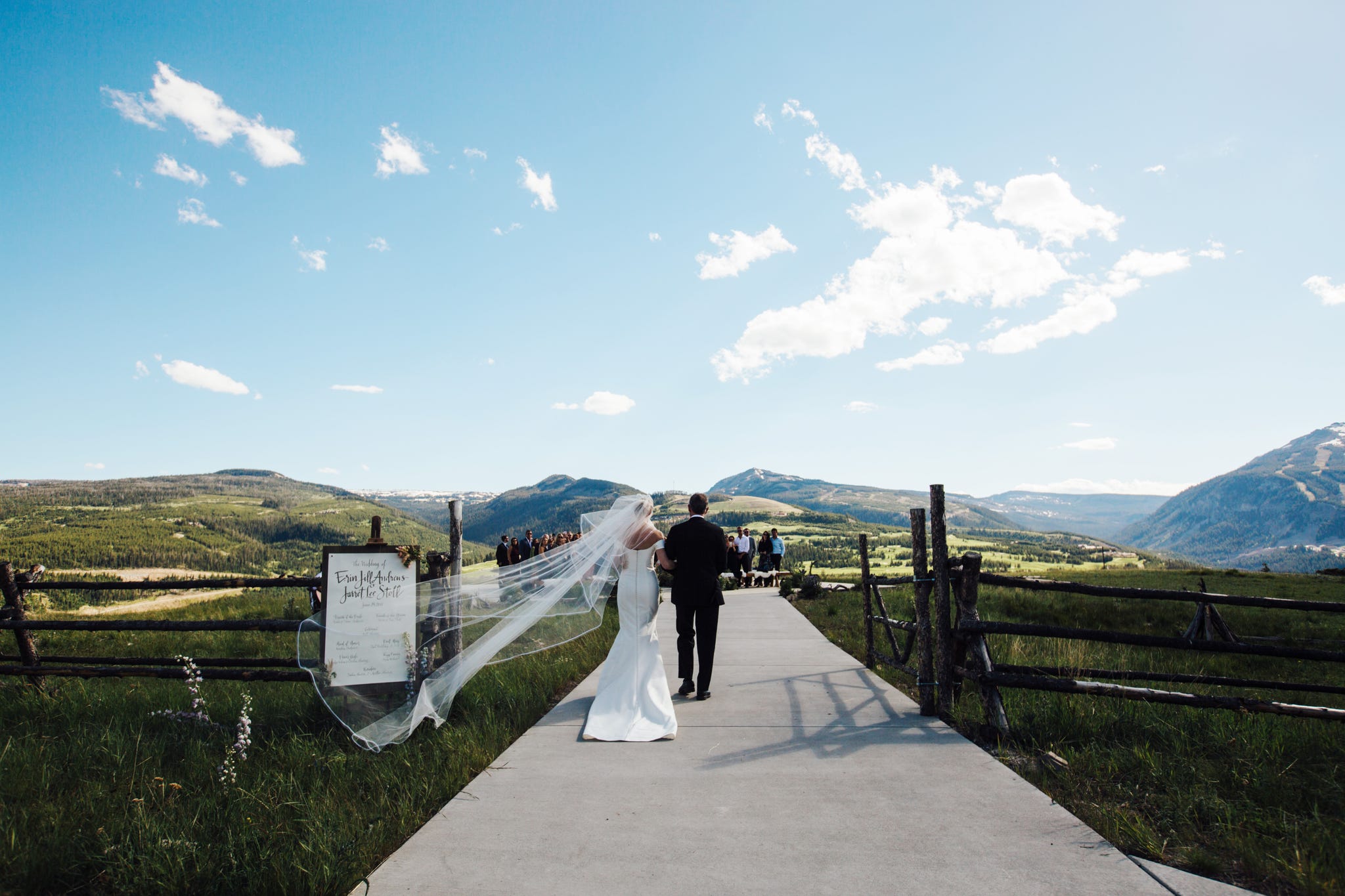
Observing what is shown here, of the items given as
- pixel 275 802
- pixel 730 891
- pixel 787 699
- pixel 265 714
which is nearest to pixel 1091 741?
pixel 787 699

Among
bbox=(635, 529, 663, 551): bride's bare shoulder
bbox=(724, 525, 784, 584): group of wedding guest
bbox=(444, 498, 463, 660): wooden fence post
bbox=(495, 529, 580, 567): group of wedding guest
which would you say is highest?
bbox=(635, 529, 663, 551): bride's bare shoulder

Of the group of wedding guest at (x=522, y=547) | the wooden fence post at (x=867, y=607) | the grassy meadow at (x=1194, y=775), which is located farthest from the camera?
the group of wedding guest at (x=522, y=547)

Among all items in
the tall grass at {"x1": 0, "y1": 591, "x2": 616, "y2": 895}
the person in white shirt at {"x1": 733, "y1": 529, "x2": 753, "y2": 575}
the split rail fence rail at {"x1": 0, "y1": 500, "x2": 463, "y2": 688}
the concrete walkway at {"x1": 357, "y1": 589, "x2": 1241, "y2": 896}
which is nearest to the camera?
the concrete walkway at {"x1": 357, "y1": 589, "x2": 1241, "y2": 896}

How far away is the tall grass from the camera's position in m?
3.33

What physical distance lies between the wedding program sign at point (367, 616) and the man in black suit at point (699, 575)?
256cm

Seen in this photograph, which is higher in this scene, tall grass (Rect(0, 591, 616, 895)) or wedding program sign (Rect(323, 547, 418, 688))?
wedding program sign (Rect(323, 547, 418, 688))

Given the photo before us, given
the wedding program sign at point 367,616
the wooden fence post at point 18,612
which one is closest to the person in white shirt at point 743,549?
the wedding program sign at point 367,616

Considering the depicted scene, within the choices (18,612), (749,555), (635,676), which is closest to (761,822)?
(635,676)

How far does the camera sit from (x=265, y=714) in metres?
6.24

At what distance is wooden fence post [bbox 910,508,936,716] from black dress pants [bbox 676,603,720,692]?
1997 mm

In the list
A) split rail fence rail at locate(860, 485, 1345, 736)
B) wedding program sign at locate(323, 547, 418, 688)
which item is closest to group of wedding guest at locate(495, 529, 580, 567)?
wedding program sign at locate(323, 547, 418, 688)

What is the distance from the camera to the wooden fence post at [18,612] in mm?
7402

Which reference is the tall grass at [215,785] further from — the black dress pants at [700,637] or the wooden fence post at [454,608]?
the black dress pants at [700,637]

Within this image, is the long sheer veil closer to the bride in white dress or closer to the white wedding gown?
the bride in white dress
